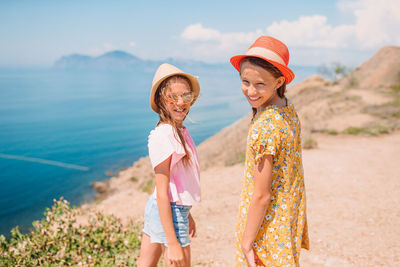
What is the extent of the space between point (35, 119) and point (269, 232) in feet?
165

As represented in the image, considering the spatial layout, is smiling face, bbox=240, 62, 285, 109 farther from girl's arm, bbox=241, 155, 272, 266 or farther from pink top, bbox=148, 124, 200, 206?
pink top, bbox=148, 124, 200, 206

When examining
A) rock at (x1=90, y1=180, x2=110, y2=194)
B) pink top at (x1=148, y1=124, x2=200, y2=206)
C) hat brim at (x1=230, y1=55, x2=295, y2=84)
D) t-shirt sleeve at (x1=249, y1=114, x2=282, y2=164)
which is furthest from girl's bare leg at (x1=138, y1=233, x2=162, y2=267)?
rock at (x1=90, y1=180, x2=110, y2=194)

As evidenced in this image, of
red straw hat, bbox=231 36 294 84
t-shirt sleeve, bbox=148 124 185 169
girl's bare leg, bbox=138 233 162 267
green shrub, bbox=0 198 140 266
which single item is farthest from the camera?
green shrub, bbox=0 198 140 266

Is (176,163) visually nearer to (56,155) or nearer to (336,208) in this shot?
(336,208)

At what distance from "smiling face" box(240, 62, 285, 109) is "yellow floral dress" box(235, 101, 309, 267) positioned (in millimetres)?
Result: 75

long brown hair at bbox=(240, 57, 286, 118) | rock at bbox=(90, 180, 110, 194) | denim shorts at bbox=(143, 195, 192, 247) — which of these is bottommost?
rock at bbox=(90, 180, 110, 194)

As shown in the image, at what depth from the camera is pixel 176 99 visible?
6.20 feet

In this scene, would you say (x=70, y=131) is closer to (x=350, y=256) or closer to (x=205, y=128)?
(x=205, y=128)

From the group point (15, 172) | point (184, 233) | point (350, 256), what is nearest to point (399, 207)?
point (350, 256)

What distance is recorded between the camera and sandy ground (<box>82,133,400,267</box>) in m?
3.41

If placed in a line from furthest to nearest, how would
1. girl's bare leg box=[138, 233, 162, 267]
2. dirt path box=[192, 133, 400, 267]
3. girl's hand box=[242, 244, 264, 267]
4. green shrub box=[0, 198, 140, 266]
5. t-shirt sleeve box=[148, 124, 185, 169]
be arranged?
dirt path box=[192, 133, 400, 267] < green shrub box=[0, 198, 140, 266] < girl's bare leg box=[138, 233, 162, 267] < t-shirt sleeve box=[148, 124, 185, 169] < girl's hand box=[242, 244, 264, 267]

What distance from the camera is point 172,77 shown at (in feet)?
6.27

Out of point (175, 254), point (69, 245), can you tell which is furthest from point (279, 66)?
point (69, 245)

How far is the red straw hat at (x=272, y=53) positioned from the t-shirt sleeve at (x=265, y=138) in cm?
27
